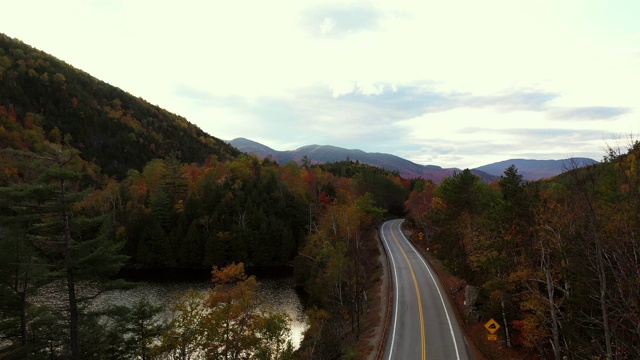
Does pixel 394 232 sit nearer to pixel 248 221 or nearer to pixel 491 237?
pixel 248 221

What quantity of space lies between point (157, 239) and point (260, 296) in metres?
35.9

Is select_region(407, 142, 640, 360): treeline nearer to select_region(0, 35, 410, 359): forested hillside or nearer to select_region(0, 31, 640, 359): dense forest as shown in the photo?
select_region(0, 31, 640, 359): dense forest

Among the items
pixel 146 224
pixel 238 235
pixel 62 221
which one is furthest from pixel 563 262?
pixel 146 224

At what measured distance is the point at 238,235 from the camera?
73062 millimetres

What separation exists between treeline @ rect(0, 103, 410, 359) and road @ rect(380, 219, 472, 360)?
344 centimetres

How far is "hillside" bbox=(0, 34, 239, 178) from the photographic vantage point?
12494cm

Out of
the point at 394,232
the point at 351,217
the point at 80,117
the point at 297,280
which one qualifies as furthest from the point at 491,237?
the point at 80,117

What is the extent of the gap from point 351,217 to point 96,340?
113 ft

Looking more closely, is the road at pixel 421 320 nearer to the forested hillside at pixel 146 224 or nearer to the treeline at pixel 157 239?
the treeline at pixel 157 239

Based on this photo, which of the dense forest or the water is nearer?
the dense forest

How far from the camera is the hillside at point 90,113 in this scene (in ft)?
410

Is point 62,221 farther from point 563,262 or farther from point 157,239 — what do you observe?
point 157,239

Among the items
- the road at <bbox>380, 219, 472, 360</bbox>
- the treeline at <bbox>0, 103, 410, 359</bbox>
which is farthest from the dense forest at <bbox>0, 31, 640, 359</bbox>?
the road at <bbox>380, 219, 472, 360</bbox>

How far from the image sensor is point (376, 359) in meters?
22.9
